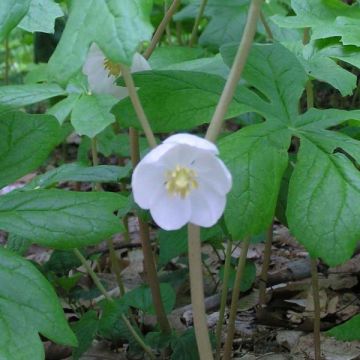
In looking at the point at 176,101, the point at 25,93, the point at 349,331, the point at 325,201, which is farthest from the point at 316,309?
the point at 25,93

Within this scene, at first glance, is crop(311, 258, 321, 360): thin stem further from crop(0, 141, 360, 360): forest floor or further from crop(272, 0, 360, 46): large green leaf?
crop(272, 0, 360, 46): large green leaf

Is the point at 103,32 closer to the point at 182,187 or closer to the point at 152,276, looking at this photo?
the point at 182,187

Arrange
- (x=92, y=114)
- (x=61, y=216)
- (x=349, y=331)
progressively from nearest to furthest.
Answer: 1. (x=61, y=216)
2. (x=349, y=331)
3. (x=92, y=114)

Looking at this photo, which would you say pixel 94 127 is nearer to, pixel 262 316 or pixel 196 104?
pixel 196 104

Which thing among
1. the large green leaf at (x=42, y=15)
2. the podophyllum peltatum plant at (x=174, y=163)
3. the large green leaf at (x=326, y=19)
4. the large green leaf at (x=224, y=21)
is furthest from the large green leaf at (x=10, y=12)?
the large green leaf at (x=224, y=21)

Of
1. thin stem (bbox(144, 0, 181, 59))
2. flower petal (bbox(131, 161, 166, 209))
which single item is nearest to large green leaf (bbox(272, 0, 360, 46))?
thin stem (bbox(144, 0, 181, 59))

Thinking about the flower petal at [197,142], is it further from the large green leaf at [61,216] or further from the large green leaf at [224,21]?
the large green leaf at [224,21]

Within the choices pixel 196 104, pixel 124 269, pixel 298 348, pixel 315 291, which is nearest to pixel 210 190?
pixel 196 104
